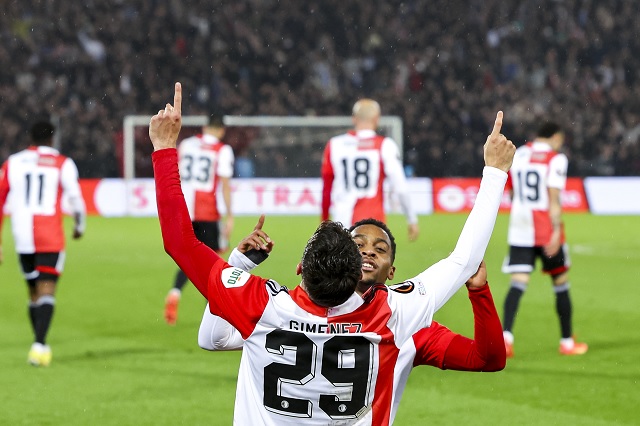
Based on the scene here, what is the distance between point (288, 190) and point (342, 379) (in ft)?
68.6

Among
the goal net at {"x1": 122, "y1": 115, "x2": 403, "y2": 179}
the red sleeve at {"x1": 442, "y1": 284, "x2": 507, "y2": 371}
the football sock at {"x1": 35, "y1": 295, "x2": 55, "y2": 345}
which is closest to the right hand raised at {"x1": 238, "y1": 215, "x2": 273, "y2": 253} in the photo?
the red sleeve at {"x1": 442, "y1": 284, "x2": 507, "y2": 371}

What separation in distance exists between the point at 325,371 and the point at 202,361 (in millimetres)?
5785

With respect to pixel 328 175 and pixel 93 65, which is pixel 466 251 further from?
pixel 93 65

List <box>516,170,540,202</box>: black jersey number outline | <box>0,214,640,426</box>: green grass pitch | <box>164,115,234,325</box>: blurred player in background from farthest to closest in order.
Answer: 1. <box>164,115,234,325</box>: blurred player in background
2. <box>516,170,540,202</box>: black jersey number outline
3. <box>0,214,640,426</box>: green grass pitch

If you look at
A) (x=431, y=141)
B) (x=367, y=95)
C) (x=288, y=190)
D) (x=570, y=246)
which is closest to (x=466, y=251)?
(x=570, y=246)

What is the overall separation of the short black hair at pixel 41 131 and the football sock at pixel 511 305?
4102mm

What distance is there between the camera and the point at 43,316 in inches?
350

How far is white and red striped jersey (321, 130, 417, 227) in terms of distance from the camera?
9742 millimetres

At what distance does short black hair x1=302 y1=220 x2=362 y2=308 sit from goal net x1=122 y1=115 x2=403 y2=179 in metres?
22.0

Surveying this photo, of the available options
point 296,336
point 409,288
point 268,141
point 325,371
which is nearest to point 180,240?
point 296,336

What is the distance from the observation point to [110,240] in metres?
19.2

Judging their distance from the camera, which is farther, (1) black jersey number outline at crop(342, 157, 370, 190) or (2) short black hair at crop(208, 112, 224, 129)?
(2) short black hair at crop(208, 112, 224, 129)

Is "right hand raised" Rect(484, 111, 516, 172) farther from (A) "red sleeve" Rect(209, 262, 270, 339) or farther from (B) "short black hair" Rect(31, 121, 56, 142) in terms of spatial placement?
(B) "short black hair" Rect(31, 121, 56, 142)

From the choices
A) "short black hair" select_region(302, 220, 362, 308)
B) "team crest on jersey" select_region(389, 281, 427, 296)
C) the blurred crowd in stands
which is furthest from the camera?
the blurred crowd in stands
